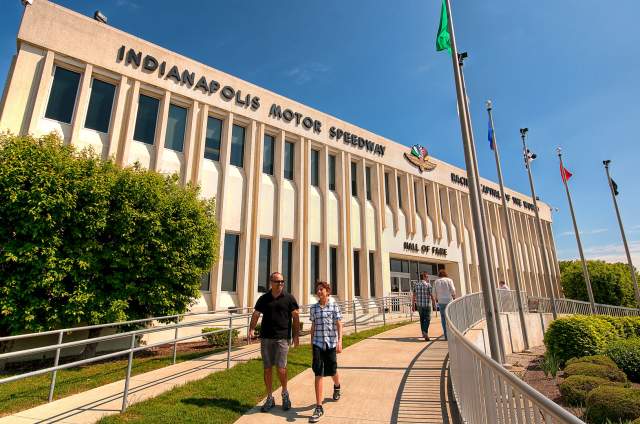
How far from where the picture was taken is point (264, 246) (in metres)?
17.1

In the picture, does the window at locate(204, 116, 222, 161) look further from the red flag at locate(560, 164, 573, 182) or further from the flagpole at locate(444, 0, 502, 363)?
the red flag at locate(560, 164, 573, 182)

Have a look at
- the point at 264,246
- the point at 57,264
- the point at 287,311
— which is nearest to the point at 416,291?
the point at 287,311

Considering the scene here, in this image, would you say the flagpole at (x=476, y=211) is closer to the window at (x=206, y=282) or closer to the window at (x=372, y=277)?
the window at (x=206, y=282)

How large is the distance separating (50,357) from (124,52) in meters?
11.2

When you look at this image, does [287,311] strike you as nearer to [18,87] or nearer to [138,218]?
[138,218]

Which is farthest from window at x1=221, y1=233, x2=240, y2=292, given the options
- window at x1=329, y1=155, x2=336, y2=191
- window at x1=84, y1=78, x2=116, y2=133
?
window at x1=329, y1=155, x2=336, y2=191

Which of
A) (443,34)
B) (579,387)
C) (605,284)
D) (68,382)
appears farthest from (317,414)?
(605,284)

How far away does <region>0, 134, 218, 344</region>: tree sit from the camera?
27.5 feet

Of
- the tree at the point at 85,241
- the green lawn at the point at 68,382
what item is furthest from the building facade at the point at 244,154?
the green lawn at the point at 68,382

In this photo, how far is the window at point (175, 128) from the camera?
15.4m

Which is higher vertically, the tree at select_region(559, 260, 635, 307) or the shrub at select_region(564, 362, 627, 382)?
the tree at select_region(559, 260, 635, 307)

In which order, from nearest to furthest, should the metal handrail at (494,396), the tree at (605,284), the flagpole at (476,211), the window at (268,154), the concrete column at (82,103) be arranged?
the metal handrail at (494,396), the flagpole at (476,211), the concrete column at (82,103), the window at (268,154), the tree at (605,284)

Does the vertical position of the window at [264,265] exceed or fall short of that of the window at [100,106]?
it falls short

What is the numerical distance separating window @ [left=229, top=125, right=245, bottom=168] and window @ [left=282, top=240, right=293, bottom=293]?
4457 millimetres
